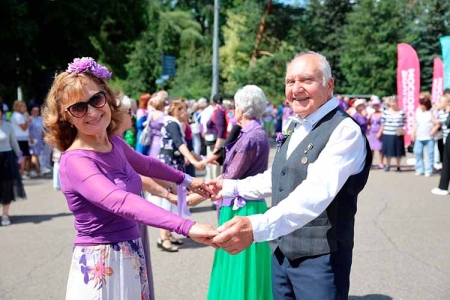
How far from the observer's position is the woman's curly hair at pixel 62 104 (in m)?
2.86

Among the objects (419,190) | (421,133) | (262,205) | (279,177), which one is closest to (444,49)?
(421,133)

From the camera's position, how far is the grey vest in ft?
8.92

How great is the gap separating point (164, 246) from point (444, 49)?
12291 millimetres

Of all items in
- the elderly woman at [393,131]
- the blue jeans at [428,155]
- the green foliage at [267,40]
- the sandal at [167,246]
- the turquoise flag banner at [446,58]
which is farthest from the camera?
the green foliage at [267,40]

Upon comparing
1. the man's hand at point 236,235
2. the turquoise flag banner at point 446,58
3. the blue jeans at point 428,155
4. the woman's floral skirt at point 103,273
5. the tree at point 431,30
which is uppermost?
the tree at point 431,30

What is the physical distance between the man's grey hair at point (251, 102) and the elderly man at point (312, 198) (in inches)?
73.5

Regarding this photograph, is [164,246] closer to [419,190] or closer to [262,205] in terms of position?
[262,205]

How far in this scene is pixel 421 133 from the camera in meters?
13.1

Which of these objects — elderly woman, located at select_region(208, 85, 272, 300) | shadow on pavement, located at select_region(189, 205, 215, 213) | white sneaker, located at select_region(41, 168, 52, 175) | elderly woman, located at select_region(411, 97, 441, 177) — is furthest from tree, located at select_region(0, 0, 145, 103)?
elderly woman, located at select_region(208, 85, 272, 300)

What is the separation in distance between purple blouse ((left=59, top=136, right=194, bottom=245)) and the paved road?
245cm

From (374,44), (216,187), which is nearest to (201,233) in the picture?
(216,187)

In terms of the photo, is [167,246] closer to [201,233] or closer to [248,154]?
[248,154]

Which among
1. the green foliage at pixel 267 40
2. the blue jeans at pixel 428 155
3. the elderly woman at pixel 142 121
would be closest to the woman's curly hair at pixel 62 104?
the elderly woman at pixel 142 121

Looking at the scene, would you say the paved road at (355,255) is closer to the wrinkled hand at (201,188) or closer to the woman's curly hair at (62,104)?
the wrinkled hand at (201,188)
